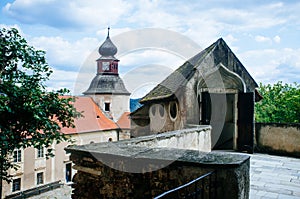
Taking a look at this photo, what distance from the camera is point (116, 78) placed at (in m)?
41.0

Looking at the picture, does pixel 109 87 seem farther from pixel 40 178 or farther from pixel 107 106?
pixel 40 178

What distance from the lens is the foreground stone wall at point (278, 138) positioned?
1015 centimetres

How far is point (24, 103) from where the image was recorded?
963 cm

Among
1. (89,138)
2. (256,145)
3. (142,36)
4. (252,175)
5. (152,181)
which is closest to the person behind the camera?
(152,181)

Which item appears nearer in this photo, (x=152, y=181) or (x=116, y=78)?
(x=152, y=181)

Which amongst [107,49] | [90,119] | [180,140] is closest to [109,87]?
[107,49]

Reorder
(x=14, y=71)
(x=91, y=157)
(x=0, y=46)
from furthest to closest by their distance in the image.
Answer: (x=14, y=71) < (x=0, y=46) < (x=91, y=157)

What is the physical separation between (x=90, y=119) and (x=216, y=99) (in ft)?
74.3

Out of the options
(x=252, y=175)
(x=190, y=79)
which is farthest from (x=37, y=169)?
(x=252, y=175)

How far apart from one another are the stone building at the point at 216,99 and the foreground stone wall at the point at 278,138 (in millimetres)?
850

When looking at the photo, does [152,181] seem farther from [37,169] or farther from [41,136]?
[37,169]

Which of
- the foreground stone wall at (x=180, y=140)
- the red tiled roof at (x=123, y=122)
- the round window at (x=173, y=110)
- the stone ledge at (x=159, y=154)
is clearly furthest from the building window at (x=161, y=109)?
the red tiled roof at (x=123, y=122)

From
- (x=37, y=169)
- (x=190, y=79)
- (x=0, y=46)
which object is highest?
(x=0, y=46)

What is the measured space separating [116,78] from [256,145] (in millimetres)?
31697
